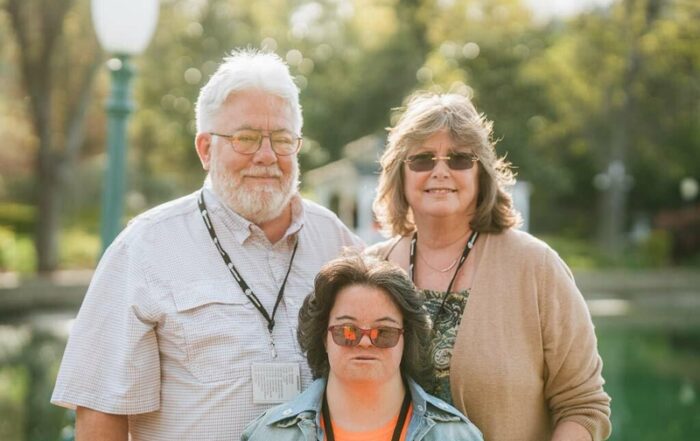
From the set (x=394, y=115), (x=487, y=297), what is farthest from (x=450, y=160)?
(x=394, y=115)

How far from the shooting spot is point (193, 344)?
2910mm

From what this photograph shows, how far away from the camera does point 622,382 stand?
11180 mm

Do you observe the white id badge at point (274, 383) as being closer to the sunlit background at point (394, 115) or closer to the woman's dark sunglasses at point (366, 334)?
the woman's dark sunglasses at point (366, 334)

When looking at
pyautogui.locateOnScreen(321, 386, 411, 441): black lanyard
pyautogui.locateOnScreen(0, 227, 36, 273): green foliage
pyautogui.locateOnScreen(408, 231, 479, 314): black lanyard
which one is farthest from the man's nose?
pyautogui.locateOnScreen(0, 227, 36, 273): green foliage

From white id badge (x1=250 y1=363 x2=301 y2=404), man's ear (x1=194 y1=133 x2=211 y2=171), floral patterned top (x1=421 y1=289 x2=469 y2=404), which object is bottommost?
white id badge (x1=250 y1=363 x2=301 y2=404)

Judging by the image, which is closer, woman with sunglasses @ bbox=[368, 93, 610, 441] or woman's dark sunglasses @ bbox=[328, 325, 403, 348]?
Answer: woman's dark sunglasses @ bbox=[328, 325, 403, 348]

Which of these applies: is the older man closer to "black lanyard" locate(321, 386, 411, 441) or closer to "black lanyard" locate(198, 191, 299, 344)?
"black lanyard" locate(198, 191, 299, 344)

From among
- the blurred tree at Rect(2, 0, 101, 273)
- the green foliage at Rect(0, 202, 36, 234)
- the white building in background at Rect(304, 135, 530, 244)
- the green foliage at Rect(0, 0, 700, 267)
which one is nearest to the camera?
the blurred tree at Rect(2, 0, 101, 273)

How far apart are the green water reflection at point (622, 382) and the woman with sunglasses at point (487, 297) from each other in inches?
137

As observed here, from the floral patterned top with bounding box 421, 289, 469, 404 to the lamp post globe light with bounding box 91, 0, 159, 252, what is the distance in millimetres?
3422

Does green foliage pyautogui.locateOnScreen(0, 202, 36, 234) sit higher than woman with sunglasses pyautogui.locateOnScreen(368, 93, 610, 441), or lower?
lower

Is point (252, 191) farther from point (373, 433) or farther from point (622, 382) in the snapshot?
point (622, 382)

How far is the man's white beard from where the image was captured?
3113mm

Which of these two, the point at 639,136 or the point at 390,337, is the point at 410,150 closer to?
the point at 390,337
